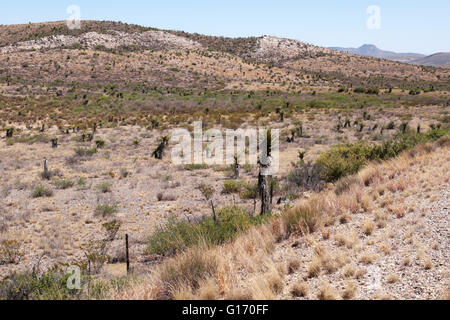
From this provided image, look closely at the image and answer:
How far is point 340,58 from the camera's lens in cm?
9881

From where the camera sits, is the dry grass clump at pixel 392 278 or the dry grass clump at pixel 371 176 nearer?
the dry grass clump at pixel 392 278

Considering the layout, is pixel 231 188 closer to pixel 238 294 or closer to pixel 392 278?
pixel 238 294

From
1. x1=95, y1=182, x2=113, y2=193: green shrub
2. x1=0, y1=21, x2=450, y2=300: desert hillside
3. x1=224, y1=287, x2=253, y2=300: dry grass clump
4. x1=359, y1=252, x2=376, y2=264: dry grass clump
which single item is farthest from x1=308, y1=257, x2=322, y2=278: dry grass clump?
x1=95, y1=182, x2=113, y2=193: green shrub

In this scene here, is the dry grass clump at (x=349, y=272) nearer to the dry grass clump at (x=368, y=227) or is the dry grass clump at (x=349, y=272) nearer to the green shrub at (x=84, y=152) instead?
the dry grass clump at (x=368, y=227)

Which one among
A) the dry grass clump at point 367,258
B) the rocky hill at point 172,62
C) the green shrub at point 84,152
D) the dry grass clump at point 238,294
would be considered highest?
the rocky hill at point 172,62

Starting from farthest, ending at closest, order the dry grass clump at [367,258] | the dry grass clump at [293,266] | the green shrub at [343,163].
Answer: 1. the green shrub at [343,163]
2. the dry grass clump at [293,266]
3. the dry grass clump at [367,258]

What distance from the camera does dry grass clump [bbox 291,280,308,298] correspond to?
5.00 metres

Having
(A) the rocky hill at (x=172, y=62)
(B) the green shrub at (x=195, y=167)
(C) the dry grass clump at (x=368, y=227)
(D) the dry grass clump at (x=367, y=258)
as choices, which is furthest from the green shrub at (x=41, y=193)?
(A) the rocky hill at (x=172, y=62)

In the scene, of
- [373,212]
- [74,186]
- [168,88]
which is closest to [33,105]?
[168,88]

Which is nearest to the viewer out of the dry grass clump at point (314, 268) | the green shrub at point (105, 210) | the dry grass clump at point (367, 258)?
the dry grass clump at point (314, 268)
